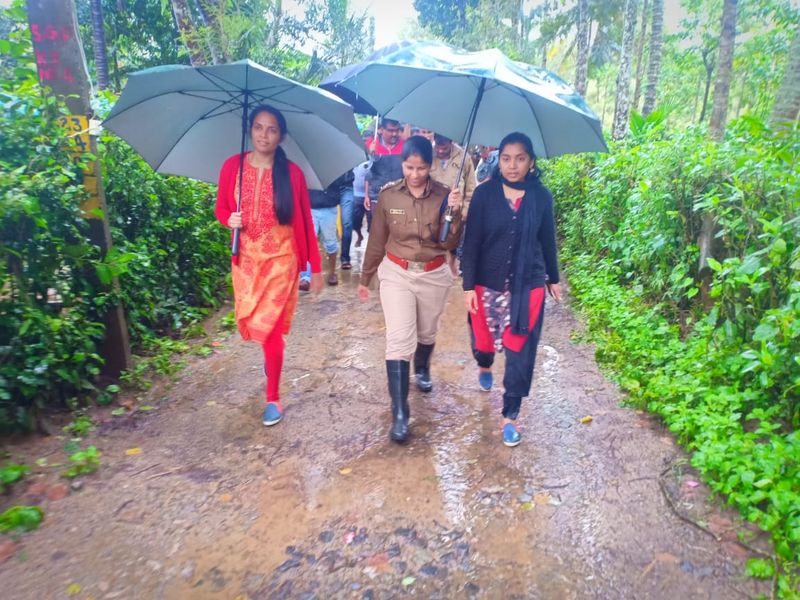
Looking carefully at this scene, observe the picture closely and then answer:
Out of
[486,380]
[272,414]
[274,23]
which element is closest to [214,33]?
[274,23]

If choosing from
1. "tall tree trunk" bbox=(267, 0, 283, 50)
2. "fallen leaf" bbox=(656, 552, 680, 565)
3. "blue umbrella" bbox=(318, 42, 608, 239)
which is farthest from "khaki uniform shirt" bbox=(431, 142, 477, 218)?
"tall tree trunk" bbox=(267, 0, 283, 50)

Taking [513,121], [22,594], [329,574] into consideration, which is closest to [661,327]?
[513,121]

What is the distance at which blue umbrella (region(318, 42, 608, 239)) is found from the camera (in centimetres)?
291

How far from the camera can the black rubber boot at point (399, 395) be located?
3.41 meters

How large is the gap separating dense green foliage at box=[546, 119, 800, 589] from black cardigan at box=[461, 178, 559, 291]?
1.12 metres

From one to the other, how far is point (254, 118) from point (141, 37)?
618 inches

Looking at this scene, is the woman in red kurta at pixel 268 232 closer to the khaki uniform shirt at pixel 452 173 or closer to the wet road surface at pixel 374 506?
the wet road surface at pixel 374 506

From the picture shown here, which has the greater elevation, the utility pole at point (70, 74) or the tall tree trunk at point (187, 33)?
the tall tree trunk at point (187, 33)

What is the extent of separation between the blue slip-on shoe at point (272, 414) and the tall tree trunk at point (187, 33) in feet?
21.1

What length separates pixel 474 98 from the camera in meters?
3.58

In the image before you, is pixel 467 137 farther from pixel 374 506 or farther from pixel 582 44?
pixel 582 44

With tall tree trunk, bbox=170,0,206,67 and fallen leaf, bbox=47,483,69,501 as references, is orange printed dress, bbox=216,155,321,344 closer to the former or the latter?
fallen leaf, bbox=47,483,69,501

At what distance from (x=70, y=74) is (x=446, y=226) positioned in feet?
8.52

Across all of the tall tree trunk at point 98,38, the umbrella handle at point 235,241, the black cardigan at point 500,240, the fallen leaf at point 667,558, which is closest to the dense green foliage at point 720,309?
the fallen leaf at point 667,558
